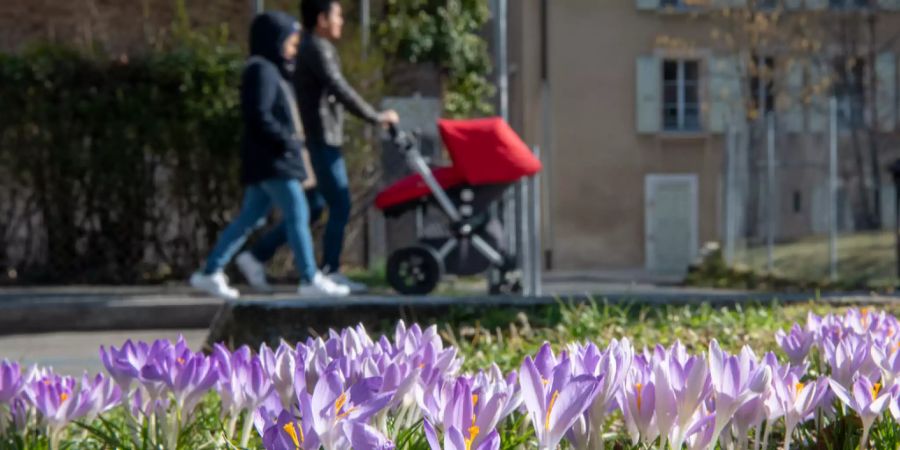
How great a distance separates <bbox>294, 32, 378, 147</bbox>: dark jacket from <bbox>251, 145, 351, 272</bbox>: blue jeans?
0.09 meters

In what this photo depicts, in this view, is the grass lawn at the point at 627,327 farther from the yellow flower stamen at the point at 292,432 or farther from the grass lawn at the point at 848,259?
the grass lawn at the point at 848,259

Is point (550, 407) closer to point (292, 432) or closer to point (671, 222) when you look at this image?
point (292, 432)

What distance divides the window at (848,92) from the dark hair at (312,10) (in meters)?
14.9

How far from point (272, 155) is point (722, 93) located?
18.9 m

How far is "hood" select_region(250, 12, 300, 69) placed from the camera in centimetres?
1013

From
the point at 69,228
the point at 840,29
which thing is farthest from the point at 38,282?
the point at 840,29

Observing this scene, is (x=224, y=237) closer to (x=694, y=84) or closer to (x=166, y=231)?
(x=166, y=231)

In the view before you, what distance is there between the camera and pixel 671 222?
97.9 ft

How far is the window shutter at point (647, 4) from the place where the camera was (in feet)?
98.4

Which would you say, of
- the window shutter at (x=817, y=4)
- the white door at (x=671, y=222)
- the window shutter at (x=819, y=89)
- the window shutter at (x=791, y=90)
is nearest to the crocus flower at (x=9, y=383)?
the window shutter at (x=819, y=89)

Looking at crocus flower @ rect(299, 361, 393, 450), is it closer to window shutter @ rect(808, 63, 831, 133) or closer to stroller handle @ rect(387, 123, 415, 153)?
stroller handle @ rect(387, 123, 415, 153)

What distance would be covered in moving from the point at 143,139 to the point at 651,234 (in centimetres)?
1692

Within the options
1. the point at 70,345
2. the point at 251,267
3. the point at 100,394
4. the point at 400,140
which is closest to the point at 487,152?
the point at 400,140

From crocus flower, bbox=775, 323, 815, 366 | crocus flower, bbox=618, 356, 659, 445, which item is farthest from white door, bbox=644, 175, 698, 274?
crocus flower, bbox=618, 356, 659, 445
